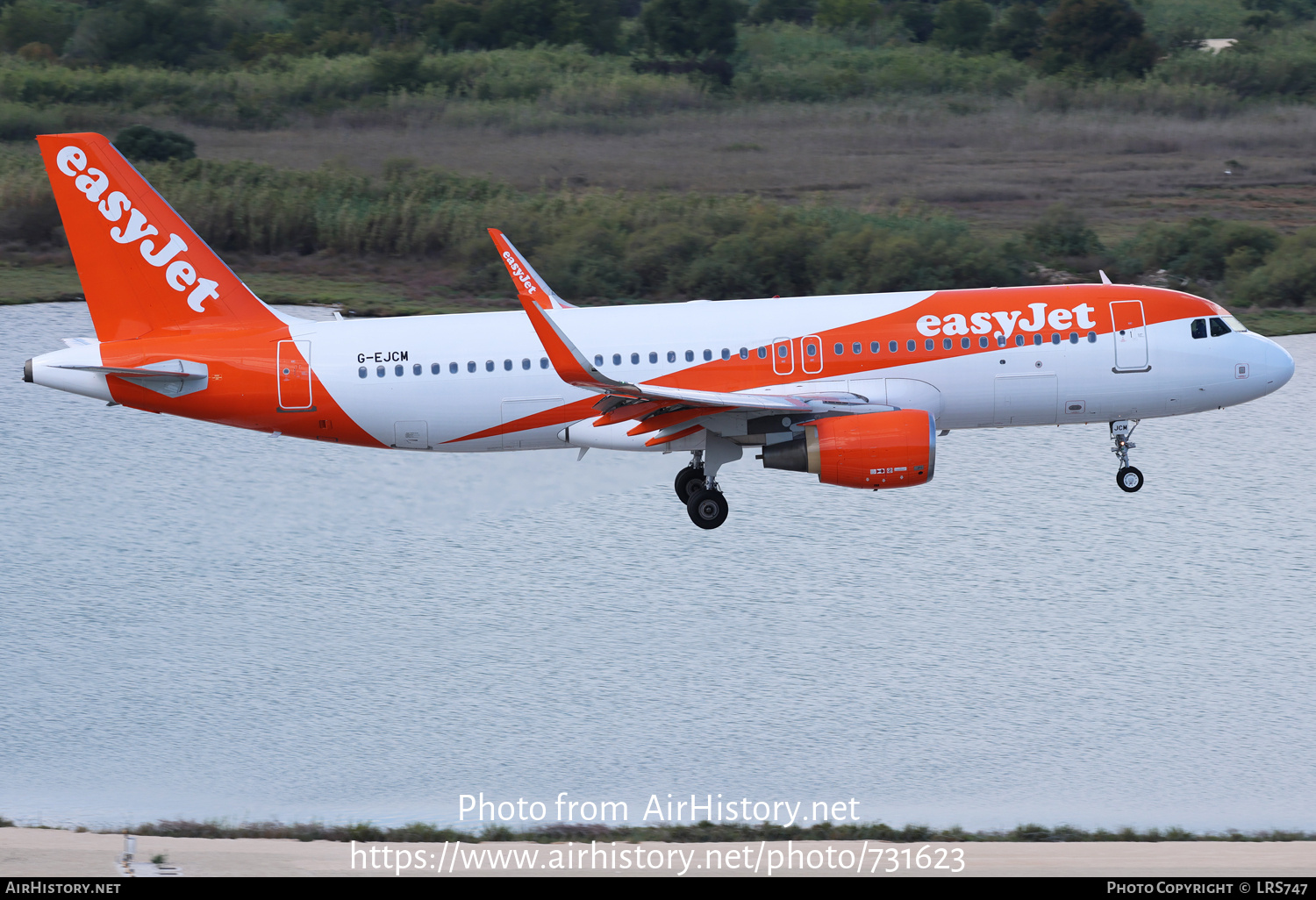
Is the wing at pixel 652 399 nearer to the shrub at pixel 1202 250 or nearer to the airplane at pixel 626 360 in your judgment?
the airplane at pixel 626 360

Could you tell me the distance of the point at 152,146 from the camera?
63844 mm

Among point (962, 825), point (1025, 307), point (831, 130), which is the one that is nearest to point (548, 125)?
point (831, 130)

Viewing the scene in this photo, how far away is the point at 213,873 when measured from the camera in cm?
2119

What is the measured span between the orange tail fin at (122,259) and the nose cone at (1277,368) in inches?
718

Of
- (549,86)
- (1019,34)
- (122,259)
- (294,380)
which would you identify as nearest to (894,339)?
(294,380)

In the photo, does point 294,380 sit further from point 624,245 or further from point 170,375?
point 624,245

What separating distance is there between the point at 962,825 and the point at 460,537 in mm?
14193

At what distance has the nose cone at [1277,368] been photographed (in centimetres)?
2959

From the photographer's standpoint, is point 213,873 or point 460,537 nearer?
point 213,873

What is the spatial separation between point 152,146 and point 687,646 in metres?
42.7

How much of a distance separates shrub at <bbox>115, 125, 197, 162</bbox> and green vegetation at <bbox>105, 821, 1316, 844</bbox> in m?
44.6

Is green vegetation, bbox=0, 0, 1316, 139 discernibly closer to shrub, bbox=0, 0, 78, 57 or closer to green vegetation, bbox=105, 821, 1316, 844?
shrub, bbox=0, 0, 78, 57

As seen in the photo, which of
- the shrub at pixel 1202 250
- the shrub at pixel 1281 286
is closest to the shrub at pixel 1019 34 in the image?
the shrub at pixel 1202 250
